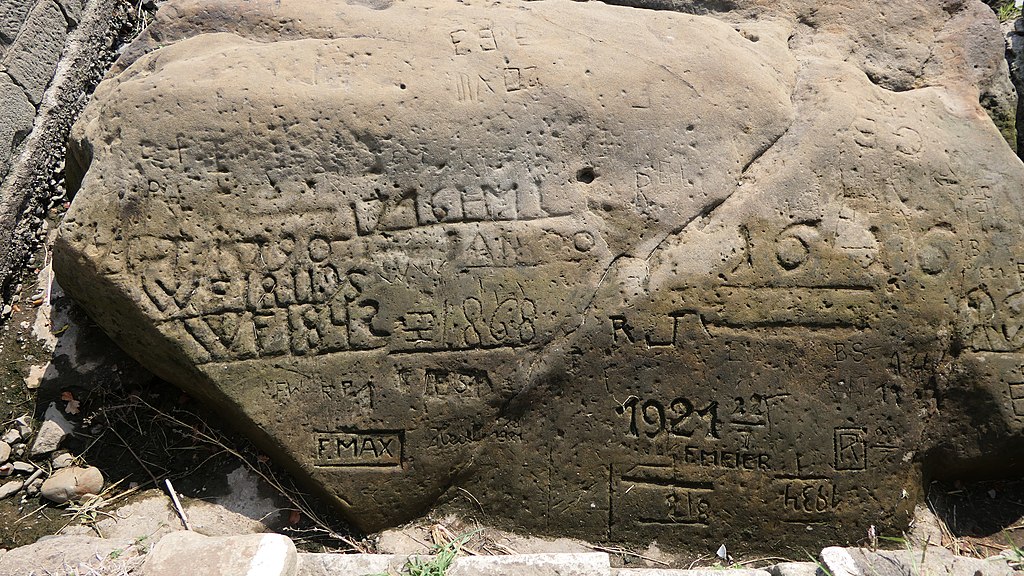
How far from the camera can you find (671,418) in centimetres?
273

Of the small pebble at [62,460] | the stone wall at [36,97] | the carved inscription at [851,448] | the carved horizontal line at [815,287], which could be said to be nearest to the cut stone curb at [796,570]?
the carved inscription at [851,448]

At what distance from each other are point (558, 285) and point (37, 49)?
2.55 m

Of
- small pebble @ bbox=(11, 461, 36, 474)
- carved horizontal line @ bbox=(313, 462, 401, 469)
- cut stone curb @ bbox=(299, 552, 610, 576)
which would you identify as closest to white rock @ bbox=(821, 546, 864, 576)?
cut stone curb @ bbox=(299, 552, 610, 576)

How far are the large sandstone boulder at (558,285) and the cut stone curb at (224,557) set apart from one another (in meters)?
0.40

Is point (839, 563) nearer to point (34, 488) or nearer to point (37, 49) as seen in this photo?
point (34, 488)

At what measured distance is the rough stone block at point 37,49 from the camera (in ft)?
10.8

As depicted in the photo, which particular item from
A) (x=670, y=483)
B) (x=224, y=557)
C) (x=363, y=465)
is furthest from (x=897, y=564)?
(x=224, y=557)

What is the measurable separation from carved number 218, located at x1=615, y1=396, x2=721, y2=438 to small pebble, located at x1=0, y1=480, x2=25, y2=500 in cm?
223

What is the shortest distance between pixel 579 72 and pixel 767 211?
2.76 ft

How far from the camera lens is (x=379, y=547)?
9.11 ft

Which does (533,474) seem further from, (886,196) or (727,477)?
(886,196)

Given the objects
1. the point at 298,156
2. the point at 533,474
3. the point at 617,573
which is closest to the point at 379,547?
the point at 533,474

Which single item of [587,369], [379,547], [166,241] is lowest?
[379,547]

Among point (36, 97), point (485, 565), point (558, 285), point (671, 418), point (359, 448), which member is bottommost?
point (485, 565)
